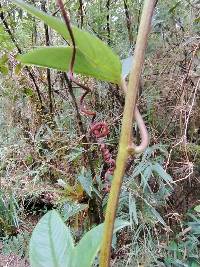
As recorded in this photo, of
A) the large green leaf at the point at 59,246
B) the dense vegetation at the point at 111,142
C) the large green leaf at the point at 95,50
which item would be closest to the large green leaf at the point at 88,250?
the large green leaf at the point at 59,246

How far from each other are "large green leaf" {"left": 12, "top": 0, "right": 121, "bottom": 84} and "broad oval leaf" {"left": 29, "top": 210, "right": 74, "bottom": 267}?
13cm

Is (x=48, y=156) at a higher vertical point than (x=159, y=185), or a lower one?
higher

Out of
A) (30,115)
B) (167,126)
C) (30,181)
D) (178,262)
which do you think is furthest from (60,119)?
(178,262)

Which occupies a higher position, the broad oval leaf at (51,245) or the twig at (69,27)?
the twig at (69,27)

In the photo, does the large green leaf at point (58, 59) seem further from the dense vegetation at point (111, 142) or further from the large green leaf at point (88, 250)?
the dense vegetation at point (111, 142)

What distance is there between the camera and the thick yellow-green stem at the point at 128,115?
214 millimetres

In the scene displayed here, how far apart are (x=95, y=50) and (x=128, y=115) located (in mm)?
50

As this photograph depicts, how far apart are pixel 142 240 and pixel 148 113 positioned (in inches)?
14.9

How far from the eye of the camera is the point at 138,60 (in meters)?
0.22

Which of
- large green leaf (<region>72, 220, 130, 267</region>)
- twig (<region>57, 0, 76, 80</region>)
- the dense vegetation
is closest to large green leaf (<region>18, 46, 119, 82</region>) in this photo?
twig (<region>57, 0, 76, 80</region>)

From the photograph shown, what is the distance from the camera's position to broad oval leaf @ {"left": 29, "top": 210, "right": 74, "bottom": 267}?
0.29 meters

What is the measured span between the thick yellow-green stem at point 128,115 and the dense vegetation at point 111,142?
873 millimetres

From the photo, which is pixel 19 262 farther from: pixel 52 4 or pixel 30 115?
pixel 52 4

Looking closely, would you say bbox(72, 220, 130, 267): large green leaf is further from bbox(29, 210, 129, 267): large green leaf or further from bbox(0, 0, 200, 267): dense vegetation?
bbox(0, 0, 200, 267): dense vegetation
